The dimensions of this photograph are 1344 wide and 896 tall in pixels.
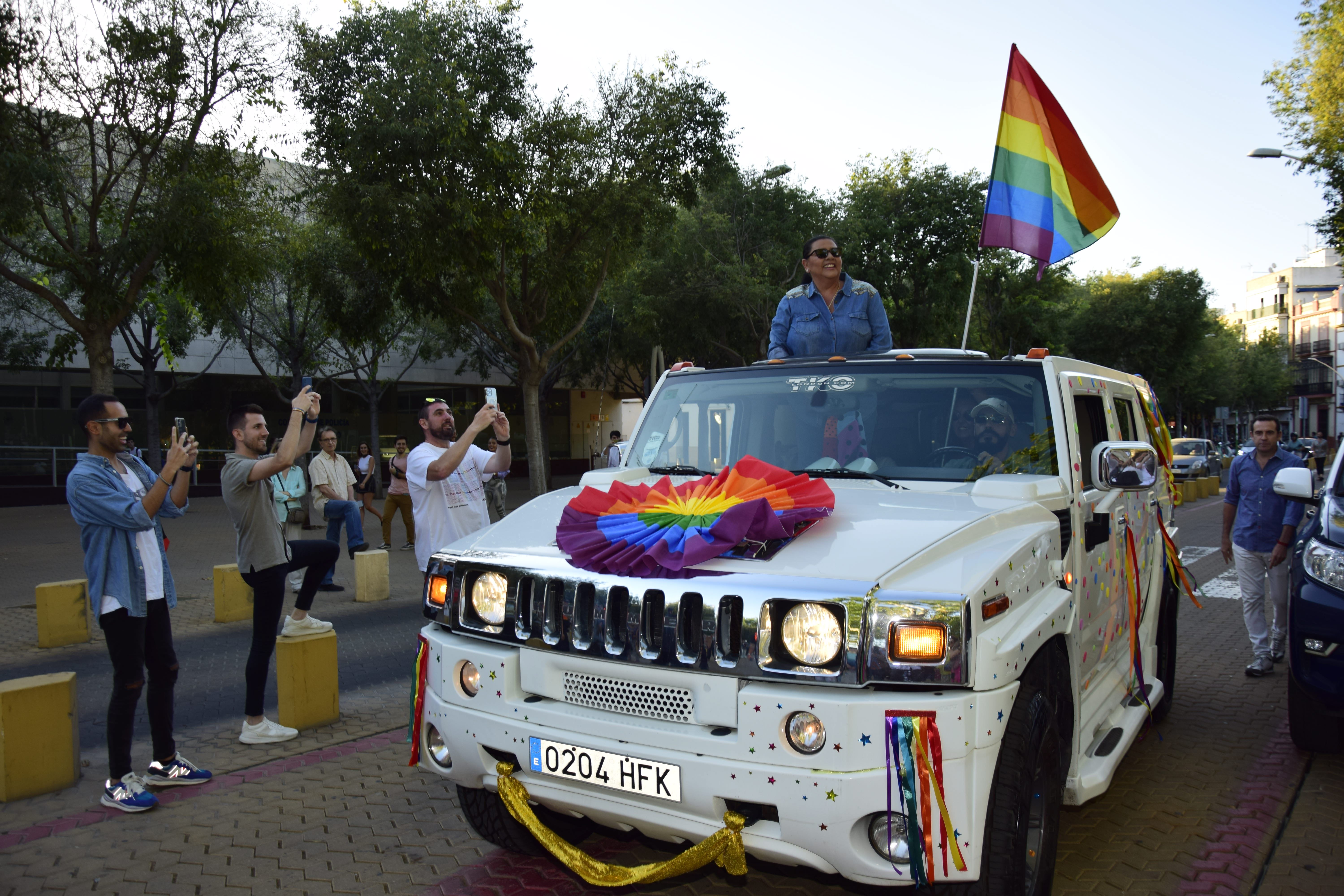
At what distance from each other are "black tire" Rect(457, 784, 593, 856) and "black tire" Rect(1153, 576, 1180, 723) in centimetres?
353

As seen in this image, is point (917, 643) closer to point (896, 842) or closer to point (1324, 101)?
point (896, 842)

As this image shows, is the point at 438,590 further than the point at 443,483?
No

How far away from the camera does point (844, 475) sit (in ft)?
13.2

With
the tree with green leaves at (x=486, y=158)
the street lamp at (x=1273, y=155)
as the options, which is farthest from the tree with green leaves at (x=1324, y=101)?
the tree with green leaves at (x=486, y=158)

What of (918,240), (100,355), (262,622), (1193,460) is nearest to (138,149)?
(100,355)

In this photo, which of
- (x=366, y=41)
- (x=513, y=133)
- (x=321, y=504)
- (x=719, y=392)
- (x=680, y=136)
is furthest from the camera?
(x=680, y=136)

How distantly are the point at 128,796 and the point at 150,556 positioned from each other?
1101mm

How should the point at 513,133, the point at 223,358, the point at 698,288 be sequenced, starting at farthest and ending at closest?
the point at 223,358
the point at 698,288
the point at 513,133

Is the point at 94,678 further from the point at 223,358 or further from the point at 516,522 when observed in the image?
the point at 223,358

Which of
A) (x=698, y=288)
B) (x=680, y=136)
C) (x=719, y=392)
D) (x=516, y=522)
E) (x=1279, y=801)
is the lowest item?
(x=1279, y=801)

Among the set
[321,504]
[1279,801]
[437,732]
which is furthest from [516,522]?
[321,504]

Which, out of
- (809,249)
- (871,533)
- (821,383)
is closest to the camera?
(871,533)

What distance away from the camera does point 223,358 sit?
33.3 metres

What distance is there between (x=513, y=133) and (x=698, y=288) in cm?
1180
